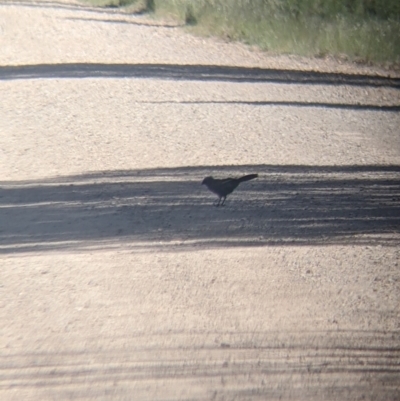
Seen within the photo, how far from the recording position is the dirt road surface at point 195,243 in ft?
17.3

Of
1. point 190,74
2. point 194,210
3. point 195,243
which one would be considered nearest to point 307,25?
point 190,74

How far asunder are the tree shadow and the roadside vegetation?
9.76 metres

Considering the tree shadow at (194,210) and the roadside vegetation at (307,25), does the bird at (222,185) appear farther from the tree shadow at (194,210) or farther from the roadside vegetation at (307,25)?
the roadside vegetation at (307,25)

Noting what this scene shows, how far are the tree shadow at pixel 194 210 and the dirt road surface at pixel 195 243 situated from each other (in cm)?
3

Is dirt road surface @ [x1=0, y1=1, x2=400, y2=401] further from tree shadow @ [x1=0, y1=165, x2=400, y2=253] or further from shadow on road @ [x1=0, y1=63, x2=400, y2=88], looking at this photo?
shadow on road @ [x1=0, y1=63, x2=400, y2=88]

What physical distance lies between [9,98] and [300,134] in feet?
15.4

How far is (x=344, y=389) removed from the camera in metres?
5.08

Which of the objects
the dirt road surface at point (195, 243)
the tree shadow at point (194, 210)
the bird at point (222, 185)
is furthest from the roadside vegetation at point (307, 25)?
the bird at point (222, 185)

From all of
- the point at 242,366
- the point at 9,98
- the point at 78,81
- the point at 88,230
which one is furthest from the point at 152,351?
the point at 78,81

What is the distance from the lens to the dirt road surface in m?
5.27

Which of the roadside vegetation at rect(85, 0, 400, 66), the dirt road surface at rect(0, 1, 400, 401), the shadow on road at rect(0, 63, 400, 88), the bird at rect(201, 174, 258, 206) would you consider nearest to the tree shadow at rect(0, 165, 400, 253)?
the dirt road surface at rect(0, 1, 400, 401)

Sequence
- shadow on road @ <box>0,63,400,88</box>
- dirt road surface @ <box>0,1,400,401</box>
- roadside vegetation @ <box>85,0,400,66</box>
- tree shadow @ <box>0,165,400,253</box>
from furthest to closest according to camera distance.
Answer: roadside vegetation @ <box>85,0,400,66</box>
shadow on road @ <box>0,63,400,88</box>
tree shadow @ <box>0,165,400,253</box>
dirt road surface @ <box>0,1,400,401</box>

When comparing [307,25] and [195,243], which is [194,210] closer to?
[195,243]

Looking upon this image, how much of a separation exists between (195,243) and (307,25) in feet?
46.8
